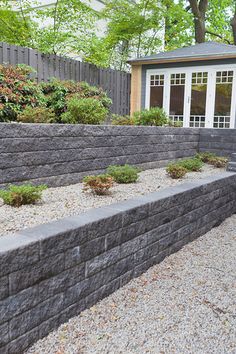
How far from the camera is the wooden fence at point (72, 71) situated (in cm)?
710

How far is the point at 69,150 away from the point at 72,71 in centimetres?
514

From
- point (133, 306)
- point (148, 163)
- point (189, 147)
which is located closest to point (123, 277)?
point (133, 306)

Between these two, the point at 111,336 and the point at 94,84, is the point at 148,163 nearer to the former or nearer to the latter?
the point at 111,336

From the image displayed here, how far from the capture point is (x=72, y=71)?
863 cm

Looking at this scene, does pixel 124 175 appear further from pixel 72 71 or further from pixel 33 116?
pixel 72 71

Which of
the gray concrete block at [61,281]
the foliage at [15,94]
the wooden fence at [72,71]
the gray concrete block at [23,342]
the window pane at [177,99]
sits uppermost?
the wooden fence at [72,71]

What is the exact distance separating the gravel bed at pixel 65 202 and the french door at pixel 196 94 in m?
6.42

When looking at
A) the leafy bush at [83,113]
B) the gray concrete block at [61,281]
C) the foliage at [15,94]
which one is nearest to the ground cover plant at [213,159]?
the leafy bush at [83,113]

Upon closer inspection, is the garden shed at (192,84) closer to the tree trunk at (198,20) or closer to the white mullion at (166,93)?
the white mullion at (166,93)

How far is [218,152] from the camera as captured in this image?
695 centimetres

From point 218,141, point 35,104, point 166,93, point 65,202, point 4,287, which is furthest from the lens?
point 166,93

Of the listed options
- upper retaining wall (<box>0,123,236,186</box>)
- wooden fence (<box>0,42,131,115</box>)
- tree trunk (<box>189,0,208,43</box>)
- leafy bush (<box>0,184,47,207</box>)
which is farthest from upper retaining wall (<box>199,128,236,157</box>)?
tree trunk (<box>189,0,208,43</box>)

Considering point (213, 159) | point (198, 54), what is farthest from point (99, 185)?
point (198, 54)

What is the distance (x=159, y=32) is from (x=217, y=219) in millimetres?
12748
